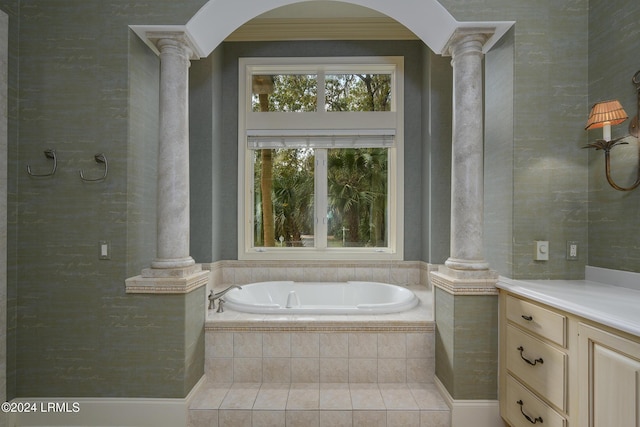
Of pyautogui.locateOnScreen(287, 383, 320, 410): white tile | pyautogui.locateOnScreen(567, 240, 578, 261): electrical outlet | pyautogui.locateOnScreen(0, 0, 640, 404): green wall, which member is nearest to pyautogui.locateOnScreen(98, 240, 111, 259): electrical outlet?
pyautogui.locateOnScreen(0, 0, 640, 404): green wall

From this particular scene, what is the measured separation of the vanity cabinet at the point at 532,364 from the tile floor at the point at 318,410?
0.41 metres

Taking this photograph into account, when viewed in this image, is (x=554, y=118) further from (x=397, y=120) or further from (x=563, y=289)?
(x=397, y=120)

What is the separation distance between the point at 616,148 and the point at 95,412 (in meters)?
3.38

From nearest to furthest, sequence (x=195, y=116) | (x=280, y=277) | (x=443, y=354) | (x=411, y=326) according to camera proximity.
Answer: (x=443, y=354) < (x=411, y=326) < (x=195, y=116) < (x=280, y=277)

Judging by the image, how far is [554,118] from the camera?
2.16 m

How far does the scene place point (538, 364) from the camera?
1.73 metres

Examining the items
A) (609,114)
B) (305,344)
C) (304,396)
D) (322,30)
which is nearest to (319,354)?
(305,344)

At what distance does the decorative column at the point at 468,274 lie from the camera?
212 centimetres

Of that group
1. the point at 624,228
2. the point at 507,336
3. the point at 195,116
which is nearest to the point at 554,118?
the point at 624,228

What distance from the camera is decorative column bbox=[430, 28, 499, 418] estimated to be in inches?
83.7

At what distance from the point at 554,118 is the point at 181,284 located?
248 cm

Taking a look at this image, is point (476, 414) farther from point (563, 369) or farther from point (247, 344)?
point (247, 344)

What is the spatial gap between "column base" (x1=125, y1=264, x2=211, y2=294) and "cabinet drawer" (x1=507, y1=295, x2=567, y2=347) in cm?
188

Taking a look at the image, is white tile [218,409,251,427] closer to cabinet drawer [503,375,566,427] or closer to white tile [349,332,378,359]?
white tile [349,332,378,359]
